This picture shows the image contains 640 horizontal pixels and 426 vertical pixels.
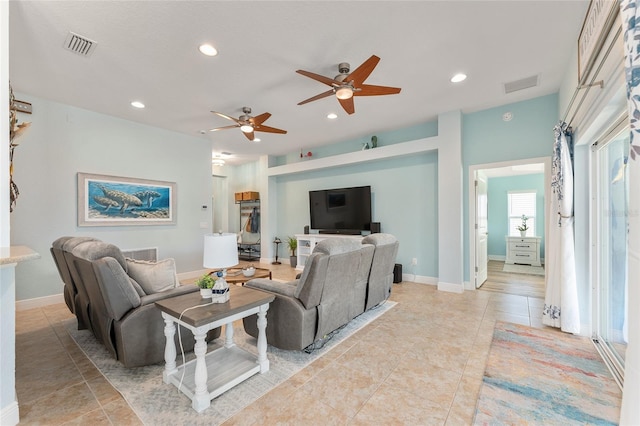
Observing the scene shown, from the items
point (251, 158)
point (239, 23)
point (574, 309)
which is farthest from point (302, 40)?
point (251, 158)

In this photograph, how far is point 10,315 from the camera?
5.52 ft

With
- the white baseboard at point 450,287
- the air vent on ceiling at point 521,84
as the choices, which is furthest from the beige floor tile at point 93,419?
the air vent on ceiling at point 521,84

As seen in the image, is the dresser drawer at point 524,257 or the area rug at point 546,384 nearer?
the area rug at point 546,384

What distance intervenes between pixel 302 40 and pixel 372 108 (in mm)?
1970

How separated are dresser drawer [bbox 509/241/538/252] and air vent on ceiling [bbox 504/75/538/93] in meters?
4.68

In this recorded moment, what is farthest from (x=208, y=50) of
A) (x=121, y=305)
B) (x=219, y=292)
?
(x=121, y=305)

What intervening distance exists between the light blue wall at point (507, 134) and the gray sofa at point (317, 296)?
2734 millimetres

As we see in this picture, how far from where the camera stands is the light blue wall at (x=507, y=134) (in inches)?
154

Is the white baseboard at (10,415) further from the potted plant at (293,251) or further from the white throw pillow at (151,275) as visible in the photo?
Result: the potted plant at (293,251)

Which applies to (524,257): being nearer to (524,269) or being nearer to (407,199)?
(524,269)

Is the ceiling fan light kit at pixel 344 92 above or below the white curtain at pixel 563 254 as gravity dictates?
above

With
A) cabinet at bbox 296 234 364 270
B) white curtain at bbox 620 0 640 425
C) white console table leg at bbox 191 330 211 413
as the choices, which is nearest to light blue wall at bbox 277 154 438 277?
cabinet at bbox 296 234 364 270

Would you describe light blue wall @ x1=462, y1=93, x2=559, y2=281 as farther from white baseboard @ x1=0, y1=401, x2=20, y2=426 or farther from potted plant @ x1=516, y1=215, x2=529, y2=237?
white baseboard @ x1=0, y1=401, x2=20, y2=426

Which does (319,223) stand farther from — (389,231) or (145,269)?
(145,269)
